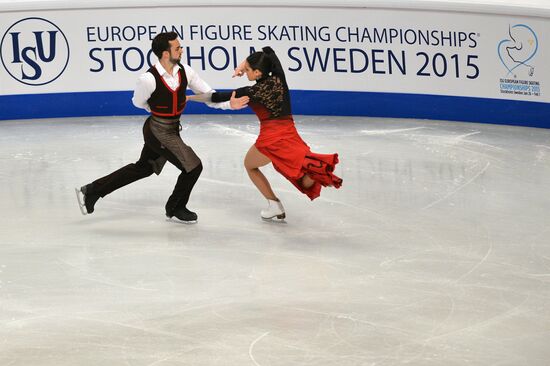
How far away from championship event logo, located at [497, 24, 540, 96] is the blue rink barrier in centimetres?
25

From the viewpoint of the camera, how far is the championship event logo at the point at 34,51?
11461mm

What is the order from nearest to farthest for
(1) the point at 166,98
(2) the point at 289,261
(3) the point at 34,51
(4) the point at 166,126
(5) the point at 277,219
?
(2) the point at 289,261 → (1) the point at 166,98 → (4) the point at 166,126 → (5) the point at 277,219 → (3) the point at 34,51

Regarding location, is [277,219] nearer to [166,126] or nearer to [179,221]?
[179,221]

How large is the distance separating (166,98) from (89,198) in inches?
40.9

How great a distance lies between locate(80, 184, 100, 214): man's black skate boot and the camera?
310 inches

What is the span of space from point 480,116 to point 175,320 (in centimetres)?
620

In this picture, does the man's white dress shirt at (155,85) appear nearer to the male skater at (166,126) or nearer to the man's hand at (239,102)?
the male skater at (166,126)

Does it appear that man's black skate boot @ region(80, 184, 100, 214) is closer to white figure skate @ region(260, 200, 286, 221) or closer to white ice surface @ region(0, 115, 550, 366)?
white ice surface @ region(0, 115, 550, 366)

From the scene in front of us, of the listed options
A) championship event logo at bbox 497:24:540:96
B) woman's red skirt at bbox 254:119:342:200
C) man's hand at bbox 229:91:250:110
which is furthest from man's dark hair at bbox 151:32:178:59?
championship event logo at bbox 497:24:540:96

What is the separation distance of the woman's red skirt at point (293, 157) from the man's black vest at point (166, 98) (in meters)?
0.62

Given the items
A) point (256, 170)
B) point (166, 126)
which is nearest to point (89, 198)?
point (166, 126)

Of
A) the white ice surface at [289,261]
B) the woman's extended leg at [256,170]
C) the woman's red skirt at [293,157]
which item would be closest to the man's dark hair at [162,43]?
the woman's red skirt at [293,157]

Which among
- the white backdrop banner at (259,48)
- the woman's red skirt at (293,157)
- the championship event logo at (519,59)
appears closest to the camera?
the woman's red skirt at (293,157)

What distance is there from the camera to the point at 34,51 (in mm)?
11516
